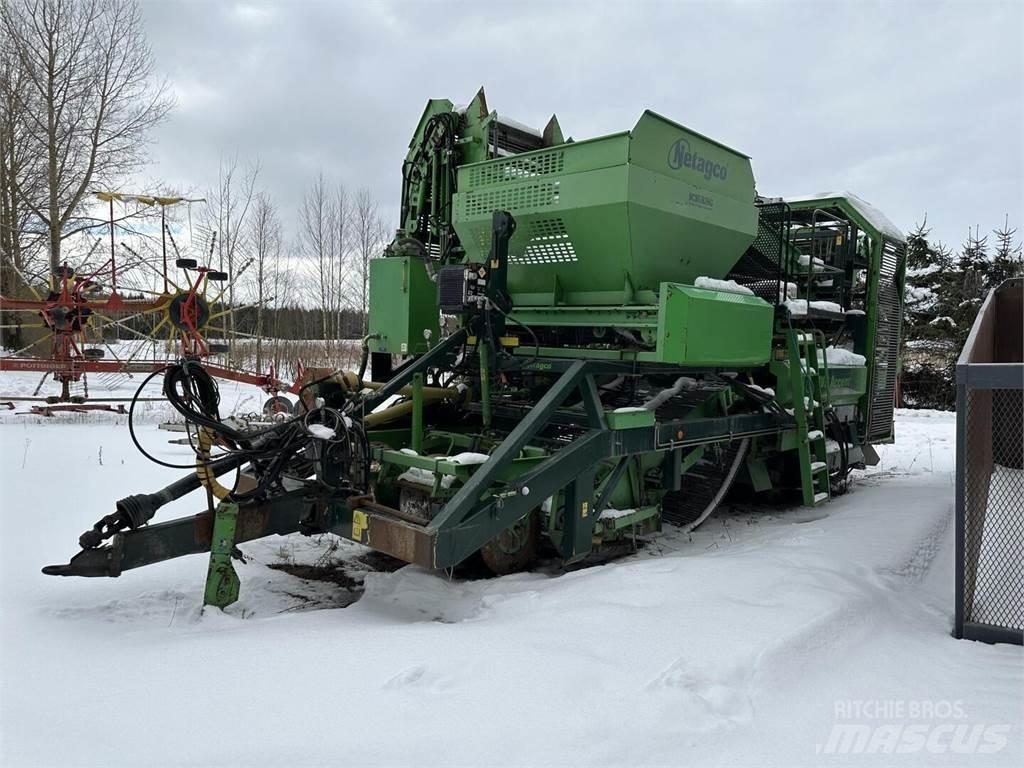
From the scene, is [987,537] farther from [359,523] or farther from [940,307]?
[940,307]

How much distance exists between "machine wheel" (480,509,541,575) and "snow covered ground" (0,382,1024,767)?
232mm

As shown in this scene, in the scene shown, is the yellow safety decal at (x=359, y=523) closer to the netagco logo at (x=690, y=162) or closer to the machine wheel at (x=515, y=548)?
the machine wheel at (x=515, y=548)

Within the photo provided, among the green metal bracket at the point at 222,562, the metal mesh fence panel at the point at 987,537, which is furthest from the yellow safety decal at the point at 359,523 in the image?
the metal mesh fence panel at the point at 987,537

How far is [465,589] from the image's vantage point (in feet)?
14.1

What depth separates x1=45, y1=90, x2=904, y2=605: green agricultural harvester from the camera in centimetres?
398

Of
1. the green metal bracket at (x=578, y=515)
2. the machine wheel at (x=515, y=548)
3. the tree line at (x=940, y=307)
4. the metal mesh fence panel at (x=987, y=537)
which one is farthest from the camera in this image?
the tree line at (x=940, y=307)

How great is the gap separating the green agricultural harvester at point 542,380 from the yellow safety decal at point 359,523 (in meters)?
0.01

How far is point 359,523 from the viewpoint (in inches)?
158

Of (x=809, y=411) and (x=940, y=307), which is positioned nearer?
(x=809, y=411)

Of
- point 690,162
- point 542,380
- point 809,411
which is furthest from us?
point 809,411

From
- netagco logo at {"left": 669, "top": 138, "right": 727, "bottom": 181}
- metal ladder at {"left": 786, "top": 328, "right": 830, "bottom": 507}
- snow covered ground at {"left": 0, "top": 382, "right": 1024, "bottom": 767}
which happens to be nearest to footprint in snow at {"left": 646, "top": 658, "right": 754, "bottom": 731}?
snow covered ground at {"left": 0, "top": 382, "right": 1024, "bottom": 767}

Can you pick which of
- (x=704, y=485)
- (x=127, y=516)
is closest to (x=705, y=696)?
(x=127, y=516)

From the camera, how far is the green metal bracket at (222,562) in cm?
375

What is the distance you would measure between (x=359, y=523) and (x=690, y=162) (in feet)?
10.6
